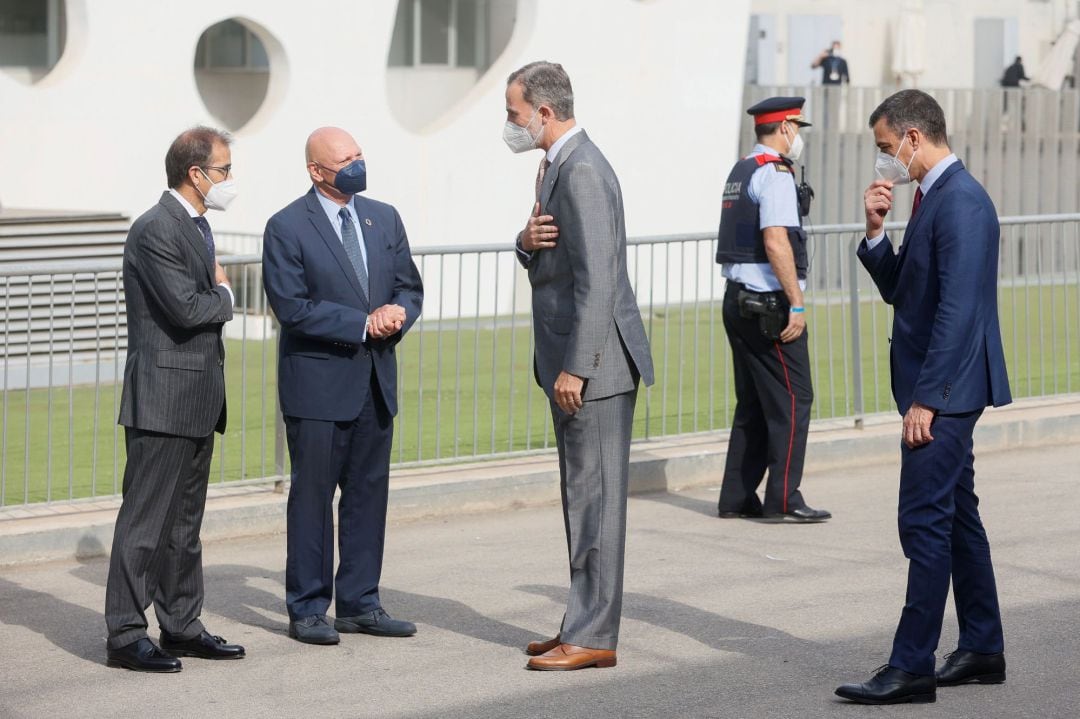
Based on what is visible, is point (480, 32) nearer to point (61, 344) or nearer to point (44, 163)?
point (44, 163)

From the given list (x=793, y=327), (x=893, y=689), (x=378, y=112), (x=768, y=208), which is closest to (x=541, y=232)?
(x=893, y=689)

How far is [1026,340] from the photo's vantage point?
1170 centimetres

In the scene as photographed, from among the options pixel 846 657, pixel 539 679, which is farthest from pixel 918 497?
pixel 539 679

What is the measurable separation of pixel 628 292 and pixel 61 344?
12.8 ft

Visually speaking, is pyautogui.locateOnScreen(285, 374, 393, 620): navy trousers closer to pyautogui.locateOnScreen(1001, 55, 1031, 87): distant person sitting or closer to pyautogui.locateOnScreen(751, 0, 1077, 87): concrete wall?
pyautogui.locateOnScreen(751, 0, 1077, 87): concrete wall

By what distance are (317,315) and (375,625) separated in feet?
3.99

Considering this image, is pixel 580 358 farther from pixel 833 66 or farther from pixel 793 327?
pixel 833 66

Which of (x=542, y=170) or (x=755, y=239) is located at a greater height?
(x=542, y=170)

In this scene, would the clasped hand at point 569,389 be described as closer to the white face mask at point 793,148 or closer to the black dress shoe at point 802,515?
the black dress shoe at point 802,515

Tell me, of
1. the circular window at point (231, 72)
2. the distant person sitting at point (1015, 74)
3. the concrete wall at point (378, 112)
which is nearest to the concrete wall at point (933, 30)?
the distant person sitting at point (1015, 74)

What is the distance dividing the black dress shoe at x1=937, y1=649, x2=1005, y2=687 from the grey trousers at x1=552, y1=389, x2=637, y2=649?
44.7 inches

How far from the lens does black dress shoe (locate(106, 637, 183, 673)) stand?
613 cm

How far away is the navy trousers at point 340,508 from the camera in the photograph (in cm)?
655

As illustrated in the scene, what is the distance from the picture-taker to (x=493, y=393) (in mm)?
9586
